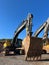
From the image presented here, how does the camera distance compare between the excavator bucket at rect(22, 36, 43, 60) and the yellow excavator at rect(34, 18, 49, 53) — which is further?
the yellow excavator at rect(34, 18, 49, 53)

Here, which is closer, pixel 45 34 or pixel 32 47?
pixel 32 47

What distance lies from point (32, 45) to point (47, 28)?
19404 millimetres

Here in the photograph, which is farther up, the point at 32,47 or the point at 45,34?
the point at 45,34

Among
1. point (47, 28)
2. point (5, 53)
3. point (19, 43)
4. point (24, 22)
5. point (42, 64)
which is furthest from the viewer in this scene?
point (47, 28)

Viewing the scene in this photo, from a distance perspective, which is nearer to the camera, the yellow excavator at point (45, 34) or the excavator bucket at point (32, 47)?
the excavator bucket at point (32, 47)

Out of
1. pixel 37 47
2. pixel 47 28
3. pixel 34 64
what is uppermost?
pixel 47 28

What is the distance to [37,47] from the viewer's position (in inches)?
812

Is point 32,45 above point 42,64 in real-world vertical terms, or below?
above

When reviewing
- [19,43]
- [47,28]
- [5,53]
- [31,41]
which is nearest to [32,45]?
[31,41]

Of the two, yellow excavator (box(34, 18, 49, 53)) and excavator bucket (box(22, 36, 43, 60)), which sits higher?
yellow excavator (box(34, 18, 49, 53))

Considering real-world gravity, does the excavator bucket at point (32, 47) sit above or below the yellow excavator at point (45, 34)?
below

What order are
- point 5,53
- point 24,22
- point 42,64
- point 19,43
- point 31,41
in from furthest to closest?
point 19,43 < point 24,22 < point 5,53 < point 31,41 < point 42,64

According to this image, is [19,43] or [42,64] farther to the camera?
[19,43]

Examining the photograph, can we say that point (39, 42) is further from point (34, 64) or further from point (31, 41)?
point (34, 64)
